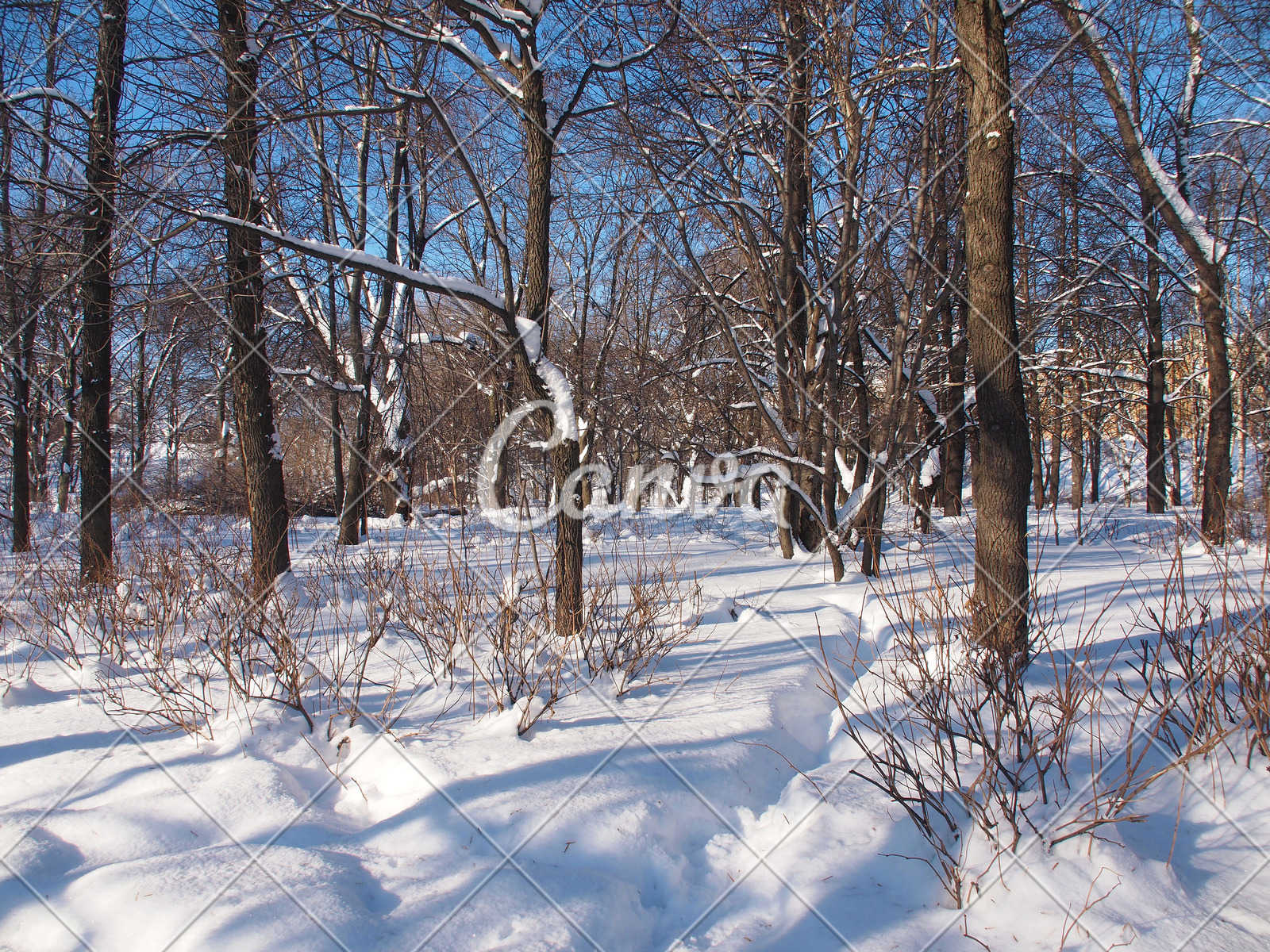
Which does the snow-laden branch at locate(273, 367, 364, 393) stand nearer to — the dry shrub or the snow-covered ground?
the dry shrub

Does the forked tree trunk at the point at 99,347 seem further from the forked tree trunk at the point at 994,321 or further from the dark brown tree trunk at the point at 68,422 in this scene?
the forked tree trunk at the point at 994,321

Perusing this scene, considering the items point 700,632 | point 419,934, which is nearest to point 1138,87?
point 700,632

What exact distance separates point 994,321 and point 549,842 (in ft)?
11.2

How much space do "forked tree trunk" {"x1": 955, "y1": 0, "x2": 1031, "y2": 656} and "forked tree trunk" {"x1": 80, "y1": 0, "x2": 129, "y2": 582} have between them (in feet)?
21.7

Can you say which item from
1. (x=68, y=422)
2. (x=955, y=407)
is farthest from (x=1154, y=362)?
(x=68, y=422)

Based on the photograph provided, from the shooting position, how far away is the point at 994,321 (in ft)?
11.9

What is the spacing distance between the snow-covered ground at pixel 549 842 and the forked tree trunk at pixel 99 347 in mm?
3461

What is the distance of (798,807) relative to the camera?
2.54 meters

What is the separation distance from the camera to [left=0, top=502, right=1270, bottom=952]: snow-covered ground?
179 cm

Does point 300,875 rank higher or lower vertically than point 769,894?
higher

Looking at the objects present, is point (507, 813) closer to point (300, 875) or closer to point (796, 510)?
point (300, 875)

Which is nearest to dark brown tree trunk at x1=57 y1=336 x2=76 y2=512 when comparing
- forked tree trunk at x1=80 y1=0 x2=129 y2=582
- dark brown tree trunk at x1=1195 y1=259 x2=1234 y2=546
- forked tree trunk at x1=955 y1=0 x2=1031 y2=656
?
forked tree trunk at x1=80 y1=0 x2=129 y2=582

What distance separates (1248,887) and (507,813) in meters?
2.32

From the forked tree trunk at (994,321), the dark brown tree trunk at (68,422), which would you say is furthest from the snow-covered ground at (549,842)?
the dark brown tree trunk at (68,422)
